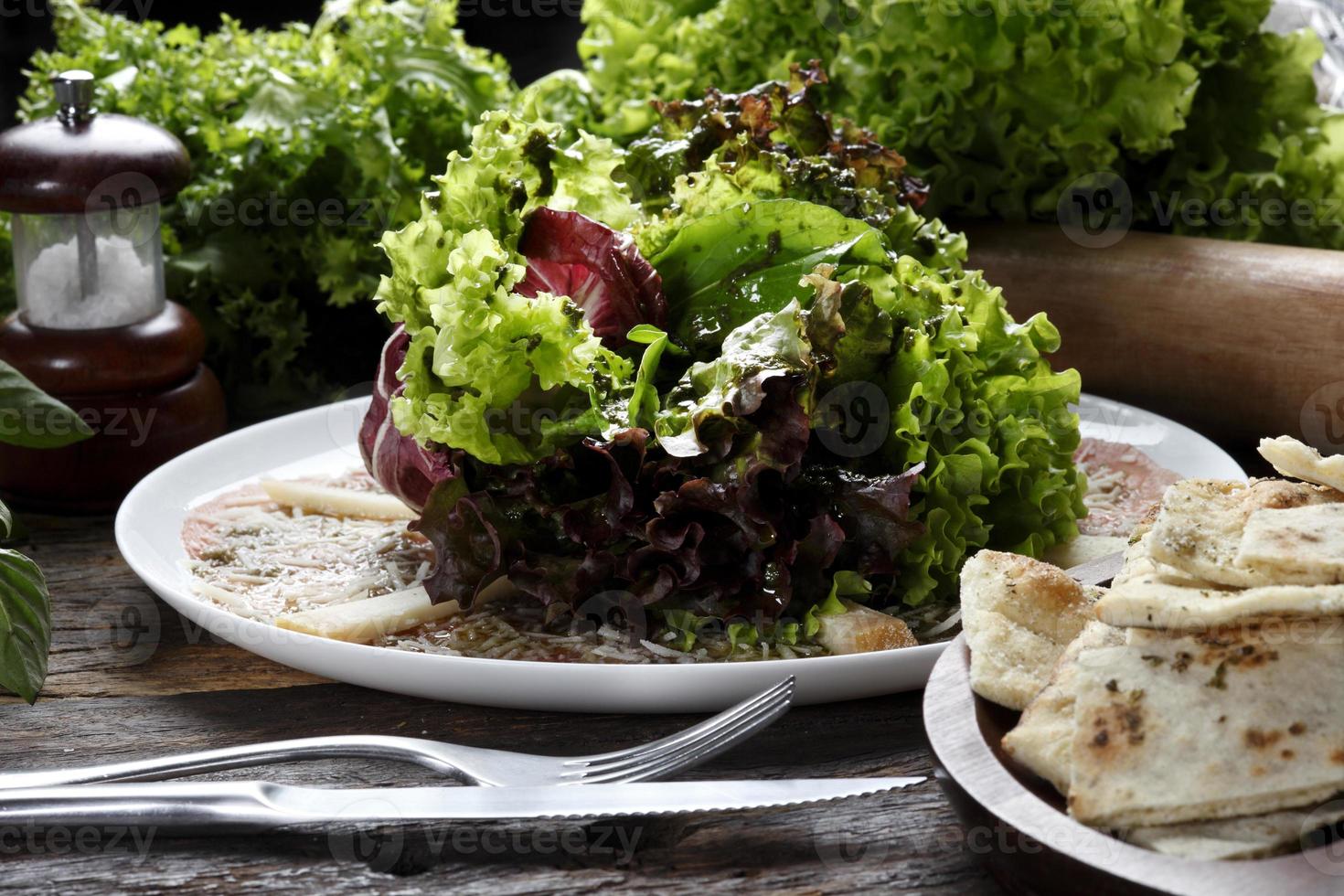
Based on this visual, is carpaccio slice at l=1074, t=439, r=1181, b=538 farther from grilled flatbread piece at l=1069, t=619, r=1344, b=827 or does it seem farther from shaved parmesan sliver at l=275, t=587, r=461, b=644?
shaved parmesan sliver at l=275, t=587, r=461, b=644

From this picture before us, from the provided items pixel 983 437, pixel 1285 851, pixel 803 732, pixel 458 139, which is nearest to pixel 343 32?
pixel 458 139

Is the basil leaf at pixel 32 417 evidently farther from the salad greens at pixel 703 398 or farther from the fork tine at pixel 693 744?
the fork tine at pixel 693 744

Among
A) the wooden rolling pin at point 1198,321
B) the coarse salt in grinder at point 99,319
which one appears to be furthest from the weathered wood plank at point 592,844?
the wooden rolling pin at point 1198,321

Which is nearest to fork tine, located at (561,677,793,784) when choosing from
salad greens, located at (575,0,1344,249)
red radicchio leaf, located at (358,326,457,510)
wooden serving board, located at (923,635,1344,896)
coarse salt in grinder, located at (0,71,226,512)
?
wooden serving board, located at (923,635,1344,896)

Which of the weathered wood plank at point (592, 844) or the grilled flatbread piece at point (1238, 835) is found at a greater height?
the grilled flatbread piece at point (1238, 835)

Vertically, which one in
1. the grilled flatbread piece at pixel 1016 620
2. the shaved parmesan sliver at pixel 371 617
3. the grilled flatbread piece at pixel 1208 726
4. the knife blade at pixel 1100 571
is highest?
the grilled flatbread piece at pixel 1208 726

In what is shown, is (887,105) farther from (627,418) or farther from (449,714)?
(449,714)

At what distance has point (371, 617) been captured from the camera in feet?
5.74

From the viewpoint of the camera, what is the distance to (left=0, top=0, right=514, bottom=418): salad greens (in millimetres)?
2695

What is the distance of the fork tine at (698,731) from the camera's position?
4.62ft

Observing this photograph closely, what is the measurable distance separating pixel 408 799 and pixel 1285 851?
0.75 meters

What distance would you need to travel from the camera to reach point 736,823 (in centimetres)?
137

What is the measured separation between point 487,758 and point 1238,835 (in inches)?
27.6

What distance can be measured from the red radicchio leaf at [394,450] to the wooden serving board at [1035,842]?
2.88 feet
